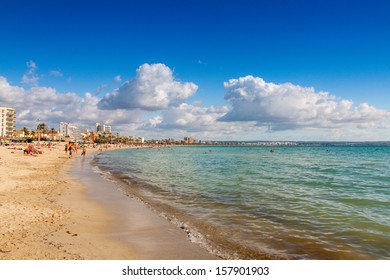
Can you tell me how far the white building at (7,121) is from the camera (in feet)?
541

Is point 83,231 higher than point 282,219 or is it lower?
higher

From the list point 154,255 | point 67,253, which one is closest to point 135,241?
point 154,255

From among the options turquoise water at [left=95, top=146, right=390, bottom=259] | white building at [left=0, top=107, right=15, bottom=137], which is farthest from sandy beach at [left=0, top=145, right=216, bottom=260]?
white building at [left=0, top=107, right=15, bottom=137]

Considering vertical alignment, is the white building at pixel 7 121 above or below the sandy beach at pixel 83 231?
above

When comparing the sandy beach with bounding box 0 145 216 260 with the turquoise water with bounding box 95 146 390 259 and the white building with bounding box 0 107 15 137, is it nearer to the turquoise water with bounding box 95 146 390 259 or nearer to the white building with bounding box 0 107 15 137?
the turquoise water with bounding box 95 146 390 259

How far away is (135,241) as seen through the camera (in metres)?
8.88

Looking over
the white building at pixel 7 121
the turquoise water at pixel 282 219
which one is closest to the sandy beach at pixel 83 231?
the turquoise water at pixel 282 219

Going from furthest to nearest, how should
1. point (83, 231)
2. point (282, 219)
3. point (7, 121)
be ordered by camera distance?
1. point (7, 121)
2. point (282, 219)
3. point (83, 231)

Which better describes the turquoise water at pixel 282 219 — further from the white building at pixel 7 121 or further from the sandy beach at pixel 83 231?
the white building at pixel 7 121

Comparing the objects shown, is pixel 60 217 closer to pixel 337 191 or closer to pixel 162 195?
pixel 162 195

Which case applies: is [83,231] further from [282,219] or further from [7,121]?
[7,121]

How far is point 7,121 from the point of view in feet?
553

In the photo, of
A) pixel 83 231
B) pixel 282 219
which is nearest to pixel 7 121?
pixel 83 231
